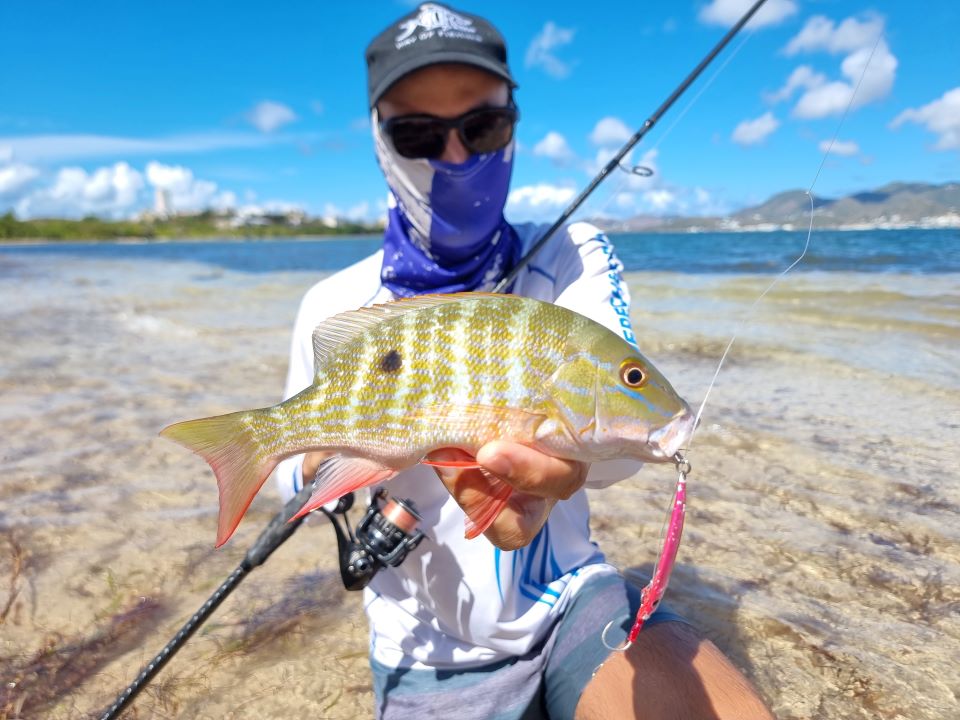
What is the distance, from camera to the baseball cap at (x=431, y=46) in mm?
2236

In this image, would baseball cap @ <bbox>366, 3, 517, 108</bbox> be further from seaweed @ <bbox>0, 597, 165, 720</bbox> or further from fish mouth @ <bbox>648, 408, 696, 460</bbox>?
seaweed @ <bbox>0, 597, 165, 720</bbox>

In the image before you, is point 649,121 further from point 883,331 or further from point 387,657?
point 883,331

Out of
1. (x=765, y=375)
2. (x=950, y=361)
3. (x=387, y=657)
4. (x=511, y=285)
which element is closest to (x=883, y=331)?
(x=950, y=361)

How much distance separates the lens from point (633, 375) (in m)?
1.53

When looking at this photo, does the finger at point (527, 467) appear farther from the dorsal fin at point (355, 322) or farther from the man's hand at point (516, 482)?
the dorsal fin at point (355, 322)

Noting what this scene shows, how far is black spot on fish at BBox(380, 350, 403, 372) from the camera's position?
66.2 inches

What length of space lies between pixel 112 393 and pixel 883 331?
29.5ft

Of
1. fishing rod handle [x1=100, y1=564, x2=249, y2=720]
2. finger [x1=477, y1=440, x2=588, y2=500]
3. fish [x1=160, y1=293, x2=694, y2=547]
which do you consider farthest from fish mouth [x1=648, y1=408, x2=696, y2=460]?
fishing rod handle [x1=100, y1=564, x2=249, y2=720]

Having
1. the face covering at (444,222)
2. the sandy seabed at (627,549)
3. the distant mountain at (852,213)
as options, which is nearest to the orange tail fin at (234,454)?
the face covering at (444,222)

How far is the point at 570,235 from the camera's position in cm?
265

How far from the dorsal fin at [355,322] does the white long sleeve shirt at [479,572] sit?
2.02 ft

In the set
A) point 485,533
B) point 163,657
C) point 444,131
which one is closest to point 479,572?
point 485,533

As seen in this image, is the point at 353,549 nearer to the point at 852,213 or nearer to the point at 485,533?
the point at 485,533

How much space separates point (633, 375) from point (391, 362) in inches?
24.8
